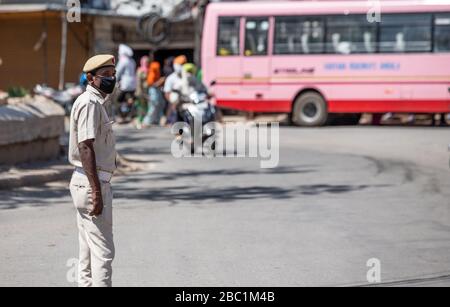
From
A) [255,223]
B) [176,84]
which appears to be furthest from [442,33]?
[255,223]

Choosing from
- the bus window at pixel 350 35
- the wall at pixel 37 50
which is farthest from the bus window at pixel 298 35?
the wall at pixel 37 50

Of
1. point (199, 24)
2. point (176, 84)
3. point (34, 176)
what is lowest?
point (34, 176)

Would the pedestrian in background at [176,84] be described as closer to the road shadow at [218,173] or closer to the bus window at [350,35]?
the road shadow at [218,173]

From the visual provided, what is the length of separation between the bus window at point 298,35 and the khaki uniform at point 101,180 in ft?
65.5

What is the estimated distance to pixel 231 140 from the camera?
72.5 feet

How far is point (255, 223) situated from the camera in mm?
10773

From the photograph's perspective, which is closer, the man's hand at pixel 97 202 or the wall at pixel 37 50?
the man's hand at pixel 97 202

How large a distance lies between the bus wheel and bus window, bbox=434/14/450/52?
3183 millimetres

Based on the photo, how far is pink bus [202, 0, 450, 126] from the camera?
25344mm

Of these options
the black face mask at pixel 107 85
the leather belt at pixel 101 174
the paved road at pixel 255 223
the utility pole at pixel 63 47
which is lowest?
the paved road at pixel 255 223

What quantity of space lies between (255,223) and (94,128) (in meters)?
4.63

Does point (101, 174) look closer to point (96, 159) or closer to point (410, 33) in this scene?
point (96, 159)

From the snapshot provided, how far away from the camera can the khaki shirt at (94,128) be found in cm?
638
